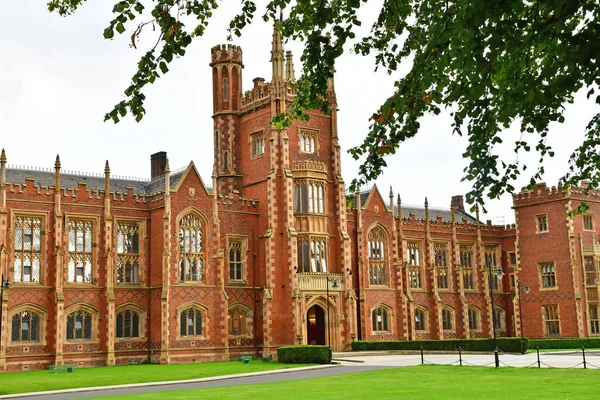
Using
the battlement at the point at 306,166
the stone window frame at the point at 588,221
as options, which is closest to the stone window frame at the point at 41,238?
the battlement at the point at 306,166

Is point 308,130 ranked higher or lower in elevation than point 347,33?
higher

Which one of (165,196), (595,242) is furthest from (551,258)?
(165,196)

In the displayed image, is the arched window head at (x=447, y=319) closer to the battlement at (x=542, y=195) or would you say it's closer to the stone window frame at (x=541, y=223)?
the stone window frame at (x=541, y=223)

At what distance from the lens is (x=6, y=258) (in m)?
38.8

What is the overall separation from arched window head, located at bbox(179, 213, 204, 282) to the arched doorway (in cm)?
864

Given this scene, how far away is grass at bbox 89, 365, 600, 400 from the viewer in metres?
20.3

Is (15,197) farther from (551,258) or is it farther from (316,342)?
(551,258)

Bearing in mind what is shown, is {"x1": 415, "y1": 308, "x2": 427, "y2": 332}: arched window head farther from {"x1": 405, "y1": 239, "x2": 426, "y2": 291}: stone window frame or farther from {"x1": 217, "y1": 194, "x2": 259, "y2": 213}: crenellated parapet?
{"x1": 217, "y1": 194, "x2": 259, "y2": 213}: crenellated parapet

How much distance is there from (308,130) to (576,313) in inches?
942

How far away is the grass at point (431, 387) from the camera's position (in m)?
20.3

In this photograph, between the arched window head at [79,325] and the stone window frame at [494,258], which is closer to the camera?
the arched window head at [79,325]

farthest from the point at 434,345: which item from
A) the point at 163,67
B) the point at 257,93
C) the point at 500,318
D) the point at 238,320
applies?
the point at 163,67

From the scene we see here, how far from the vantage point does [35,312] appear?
130 ft

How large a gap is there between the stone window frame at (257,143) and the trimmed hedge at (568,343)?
23081 mm
